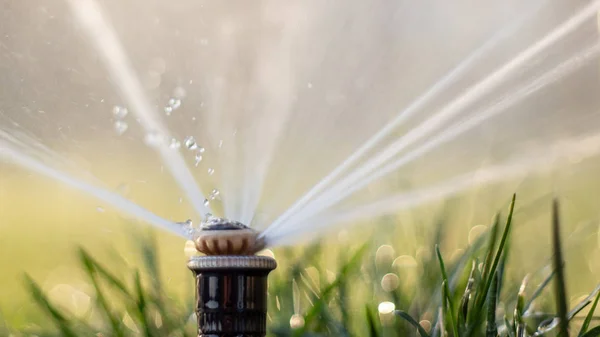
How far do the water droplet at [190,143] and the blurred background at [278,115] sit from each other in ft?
0.06

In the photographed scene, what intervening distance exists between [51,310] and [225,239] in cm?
29

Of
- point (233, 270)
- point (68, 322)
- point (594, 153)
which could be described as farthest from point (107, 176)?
point (594, 153)

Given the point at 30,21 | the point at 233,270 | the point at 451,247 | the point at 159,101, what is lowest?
the point at 233,270

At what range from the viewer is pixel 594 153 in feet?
4.19

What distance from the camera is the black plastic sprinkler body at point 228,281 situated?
0.71 metres

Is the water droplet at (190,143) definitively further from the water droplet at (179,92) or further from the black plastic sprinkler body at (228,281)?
the black plastic sprinkler body at (228,281)

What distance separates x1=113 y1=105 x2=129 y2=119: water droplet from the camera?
1.39 metres

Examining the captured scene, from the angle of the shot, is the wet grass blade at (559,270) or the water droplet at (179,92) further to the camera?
the water droplet at (179,92)

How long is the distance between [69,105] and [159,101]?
0.15m

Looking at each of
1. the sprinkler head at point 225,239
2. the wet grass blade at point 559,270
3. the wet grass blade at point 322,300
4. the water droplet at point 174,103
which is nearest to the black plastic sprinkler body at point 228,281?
the sprinkler head at point 225,239

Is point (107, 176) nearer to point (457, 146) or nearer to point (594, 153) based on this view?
point (457, 146)

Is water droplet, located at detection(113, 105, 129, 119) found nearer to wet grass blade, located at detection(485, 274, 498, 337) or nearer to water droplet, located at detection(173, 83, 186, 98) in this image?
water droplet, located at detection(173, 83, 186, 98)

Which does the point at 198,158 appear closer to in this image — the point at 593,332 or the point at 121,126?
the point at 121,126

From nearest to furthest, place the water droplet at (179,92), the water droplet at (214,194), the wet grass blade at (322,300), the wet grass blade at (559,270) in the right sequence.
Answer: the wet grass blade at (559,270) → the wet grass blade at (322,300) → the water droplet at (214,194) → the water droplet at (179,92)
